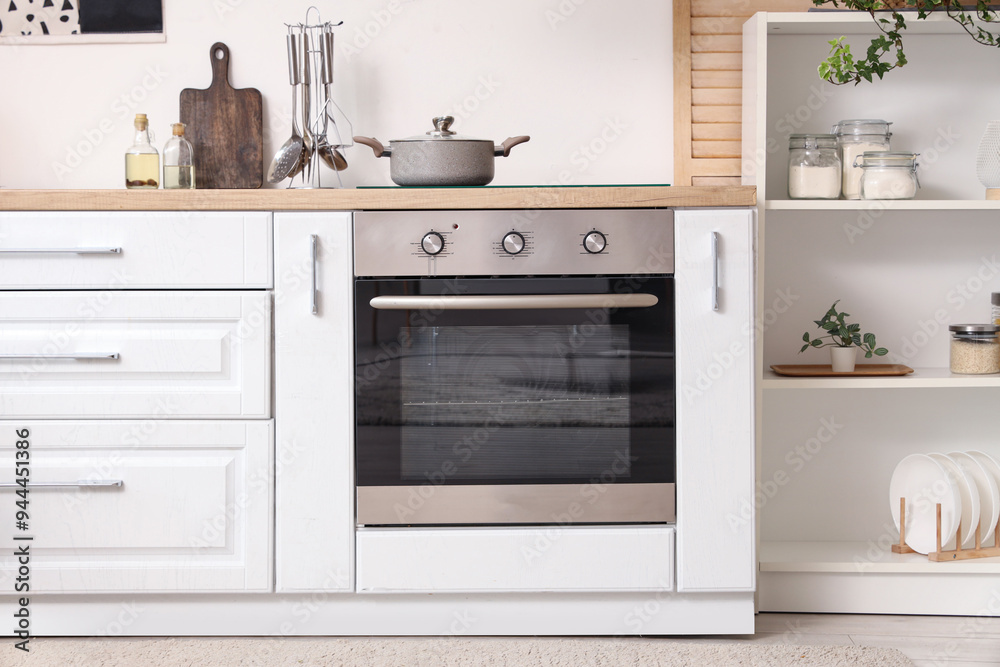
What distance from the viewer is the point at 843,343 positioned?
2029mm

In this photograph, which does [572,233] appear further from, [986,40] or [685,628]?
A: [986,40]

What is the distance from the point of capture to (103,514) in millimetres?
1726

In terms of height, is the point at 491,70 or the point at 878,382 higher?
the point at 491,70

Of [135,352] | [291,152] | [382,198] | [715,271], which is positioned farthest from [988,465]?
[135,352]

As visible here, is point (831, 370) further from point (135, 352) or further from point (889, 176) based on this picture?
point (135, 352)

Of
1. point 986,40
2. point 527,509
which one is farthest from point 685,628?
point 986,40

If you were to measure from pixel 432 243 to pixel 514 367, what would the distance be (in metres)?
0.31

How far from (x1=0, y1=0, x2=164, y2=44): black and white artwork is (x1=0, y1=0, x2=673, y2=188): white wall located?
0.14ft

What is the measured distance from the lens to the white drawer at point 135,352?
1.72 meters

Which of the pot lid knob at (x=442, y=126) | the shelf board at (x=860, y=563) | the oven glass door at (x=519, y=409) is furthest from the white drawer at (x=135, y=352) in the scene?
the shelf board at (x=860, y=563)

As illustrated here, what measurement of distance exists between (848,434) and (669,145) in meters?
0.90

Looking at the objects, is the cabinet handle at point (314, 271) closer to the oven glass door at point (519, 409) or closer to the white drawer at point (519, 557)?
the oven glass door at point (519, 409)

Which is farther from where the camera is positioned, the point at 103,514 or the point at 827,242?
the point at 827,242

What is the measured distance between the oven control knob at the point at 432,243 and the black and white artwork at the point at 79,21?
1.10 meters
